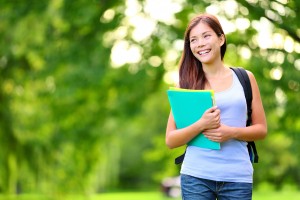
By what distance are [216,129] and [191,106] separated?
149 mm

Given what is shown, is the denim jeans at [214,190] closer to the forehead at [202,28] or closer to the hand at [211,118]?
the hand at [211,118]

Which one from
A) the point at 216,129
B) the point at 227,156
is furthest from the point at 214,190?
the point at 216,129

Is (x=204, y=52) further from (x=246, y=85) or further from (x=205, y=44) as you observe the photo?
(x=246, y=85)

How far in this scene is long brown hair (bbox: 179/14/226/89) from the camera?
3.29 m

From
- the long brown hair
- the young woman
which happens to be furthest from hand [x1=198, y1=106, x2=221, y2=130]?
the long brown hair

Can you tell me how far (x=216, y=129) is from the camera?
3.17 metres

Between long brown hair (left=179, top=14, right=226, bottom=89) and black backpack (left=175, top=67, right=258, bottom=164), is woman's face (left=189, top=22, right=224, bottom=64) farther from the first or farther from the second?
black backpack (left=175, top=67, right=258, bottom=164)

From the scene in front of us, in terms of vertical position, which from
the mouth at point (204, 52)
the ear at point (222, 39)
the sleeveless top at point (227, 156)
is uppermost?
the ear at point (222, 39)

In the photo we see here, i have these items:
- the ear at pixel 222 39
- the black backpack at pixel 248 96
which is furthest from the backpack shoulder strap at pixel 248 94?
the ear at pixel 222 39

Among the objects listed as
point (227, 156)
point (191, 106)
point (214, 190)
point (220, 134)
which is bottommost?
point (214, 190)

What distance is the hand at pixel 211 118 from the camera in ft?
10.3

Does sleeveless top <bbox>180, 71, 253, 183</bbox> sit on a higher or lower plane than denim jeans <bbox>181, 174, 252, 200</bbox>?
higher

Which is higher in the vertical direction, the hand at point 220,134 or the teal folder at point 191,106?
the teal folder at point 191,106

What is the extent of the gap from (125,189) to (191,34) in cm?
5470
